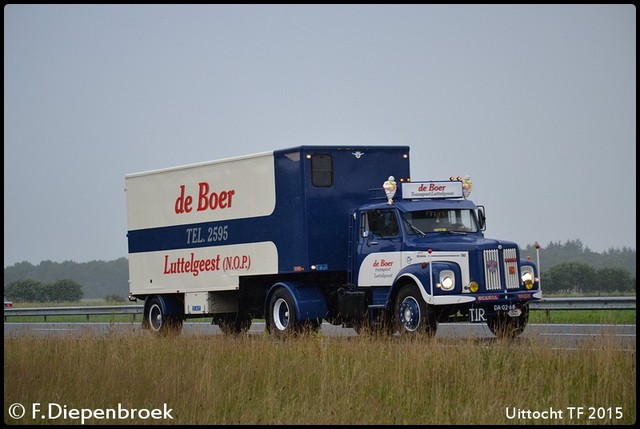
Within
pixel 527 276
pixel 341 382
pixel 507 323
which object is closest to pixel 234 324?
pixel 507 323

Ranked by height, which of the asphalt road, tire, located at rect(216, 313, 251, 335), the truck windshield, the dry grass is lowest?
the dry grass

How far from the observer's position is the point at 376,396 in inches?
585

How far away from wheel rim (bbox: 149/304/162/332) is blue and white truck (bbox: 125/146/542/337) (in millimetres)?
273

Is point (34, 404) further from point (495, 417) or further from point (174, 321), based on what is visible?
point (174, 321)

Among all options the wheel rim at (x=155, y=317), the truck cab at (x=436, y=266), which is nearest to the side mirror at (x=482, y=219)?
the truck cab at (x=436, y=266)

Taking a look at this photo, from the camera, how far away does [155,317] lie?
1163 inches

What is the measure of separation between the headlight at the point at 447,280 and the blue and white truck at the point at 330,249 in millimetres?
18

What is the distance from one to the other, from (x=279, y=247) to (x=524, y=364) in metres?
9.65

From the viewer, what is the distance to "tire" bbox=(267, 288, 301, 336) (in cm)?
2452

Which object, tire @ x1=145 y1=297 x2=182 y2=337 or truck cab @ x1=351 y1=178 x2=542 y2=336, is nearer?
truck cab @ x1=351 y1=178 x2=542 y2=336

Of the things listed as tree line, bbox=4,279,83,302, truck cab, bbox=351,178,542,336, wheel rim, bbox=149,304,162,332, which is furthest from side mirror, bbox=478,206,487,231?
tree line, bbox=4,279,83,302

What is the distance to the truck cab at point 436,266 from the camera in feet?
72.3

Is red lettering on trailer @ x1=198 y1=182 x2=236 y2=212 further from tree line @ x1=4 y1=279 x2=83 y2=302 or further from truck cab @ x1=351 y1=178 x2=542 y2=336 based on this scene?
tree line @ x1=4 y1=279 x2=83 y2=302

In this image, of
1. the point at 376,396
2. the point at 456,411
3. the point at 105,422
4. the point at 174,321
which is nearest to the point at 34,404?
the point at 105,422
